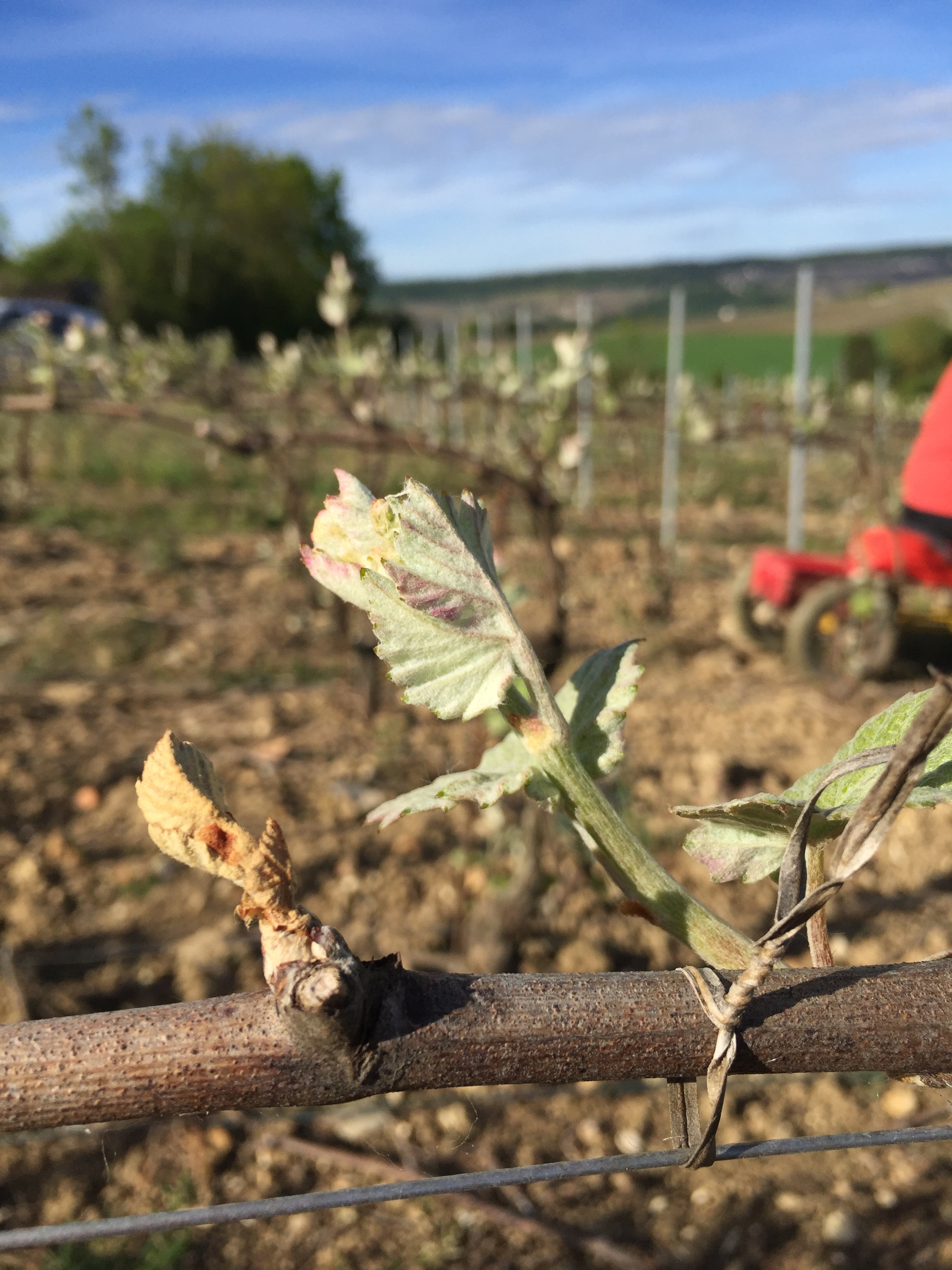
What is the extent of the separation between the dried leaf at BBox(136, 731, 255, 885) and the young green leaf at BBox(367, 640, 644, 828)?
0.39ft

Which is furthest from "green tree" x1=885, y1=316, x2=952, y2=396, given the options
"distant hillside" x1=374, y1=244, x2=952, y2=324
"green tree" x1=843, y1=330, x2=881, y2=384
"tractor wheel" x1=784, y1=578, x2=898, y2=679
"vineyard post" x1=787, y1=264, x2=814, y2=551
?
"tractor wheel" x1=784, y1=578, x2=898, y2=679

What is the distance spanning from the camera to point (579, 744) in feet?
1.84

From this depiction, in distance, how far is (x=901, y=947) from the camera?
2.52m

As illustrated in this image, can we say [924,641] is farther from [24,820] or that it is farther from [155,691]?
[24,820]

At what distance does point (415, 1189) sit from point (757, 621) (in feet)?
15.1

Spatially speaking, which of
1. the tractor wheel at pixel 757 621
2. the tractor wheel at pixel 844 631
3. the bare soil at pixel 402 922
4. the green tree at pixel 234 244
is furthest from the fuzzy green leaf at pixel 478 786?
the green tree at pixel 234 244

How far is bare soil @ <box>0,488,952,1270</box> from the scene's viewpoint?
188 cm

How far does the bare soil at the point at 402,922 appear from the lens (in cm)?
188

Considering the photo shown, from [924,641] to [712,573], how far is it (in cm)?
231

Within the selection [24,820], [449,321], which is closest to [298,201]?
[449,321]

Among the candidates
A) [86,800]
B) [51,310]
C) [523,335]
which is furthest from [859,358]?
[86,800]

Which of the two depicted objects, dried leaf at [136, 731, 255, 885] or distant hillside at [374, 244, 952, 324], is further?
distant hillside at [374, 244, 952, 324]

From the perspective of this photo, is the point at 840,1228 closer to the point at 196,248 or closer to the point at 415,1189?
the point at 415,1189

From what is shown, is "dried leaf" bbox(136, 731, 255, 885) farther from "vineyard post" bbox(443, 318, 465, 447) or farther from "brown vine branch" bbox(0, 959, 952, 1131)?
"vineyard post" bbox(443, 318, 465, 447)
